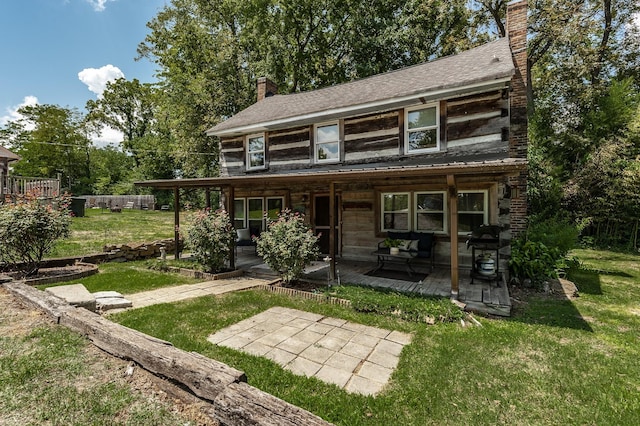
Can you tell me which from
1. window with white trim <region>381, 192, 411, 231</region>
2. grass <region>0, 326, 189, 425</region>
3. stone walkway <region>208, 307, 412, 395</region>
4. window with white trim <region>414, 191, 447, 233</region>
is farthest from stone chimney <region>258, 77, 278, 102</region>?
grass <region>0, 326, 189, 425</region>

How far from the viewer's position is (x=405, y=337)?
15.0ft

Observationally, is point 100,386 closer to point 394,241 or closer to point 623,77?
point 394,241

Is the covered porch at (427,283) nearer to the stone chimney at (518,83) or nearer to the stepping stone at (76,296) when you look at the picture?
the stone chimney at (518,83)

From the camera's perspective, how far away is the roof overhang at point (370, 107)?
7.48m

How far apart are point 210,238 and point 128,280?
2.24 metres

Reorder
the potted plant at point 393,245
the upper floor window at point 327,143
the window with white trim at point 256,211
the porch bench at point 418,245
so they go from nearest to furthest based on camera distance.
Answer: the potted plant at point 393,245 < the porch bench at point 418,245 < the upper floor window at point 327,143 < the window with white trim at point 256,211

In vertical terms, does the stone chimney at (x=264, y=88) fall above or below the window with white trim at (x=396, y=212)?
above

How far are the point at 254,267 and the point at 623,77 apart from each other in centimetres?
2186

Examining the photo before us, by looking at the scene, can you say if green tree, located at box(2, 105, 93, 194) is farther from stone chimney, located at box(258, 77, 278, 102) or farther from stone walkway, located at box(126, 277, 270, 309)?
stone walkway, located at box(126, 277, 270, 309)

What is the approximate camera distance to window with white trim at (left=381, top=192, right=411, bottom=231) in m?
9.14

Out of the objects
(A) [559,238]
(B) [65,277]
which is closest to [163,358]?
(B) [65,277]

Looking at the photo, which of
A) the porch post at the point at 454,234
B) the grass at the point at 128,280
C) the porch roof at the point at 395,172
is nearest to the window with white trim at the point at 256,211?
the porch roof at the point at 395,172

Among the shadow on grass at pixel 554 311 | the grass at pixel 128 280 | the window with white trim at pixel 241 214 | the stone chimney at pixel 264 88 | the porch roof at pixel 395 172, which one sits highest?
the stone chimney at pixel 264 88

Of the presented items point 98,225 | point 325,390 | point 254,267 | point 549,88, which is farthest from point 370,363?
point 549,88
